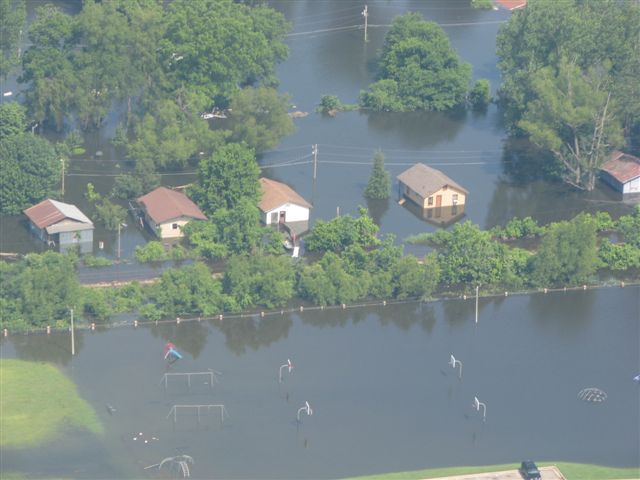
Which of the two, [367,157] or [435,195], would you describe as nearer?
[435,195]

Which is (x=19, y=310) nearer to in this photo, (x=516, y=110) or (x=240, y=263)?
(x=240, y=263)

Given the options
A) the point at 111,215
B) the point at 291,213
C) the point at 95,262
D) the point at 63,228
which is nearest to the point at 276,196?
the point at 291,213

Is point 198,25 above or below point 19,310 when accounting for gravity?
above

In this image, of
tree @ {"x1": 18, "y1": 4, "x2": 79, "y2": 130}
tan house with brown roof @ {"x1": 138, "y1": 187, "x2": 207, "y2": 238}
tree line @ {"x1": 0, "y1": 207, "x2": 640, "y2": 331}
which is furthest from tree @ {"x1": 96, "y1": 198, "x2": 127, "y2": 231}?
tree @ {"x1": 18, "y1": 4, "x2": 79, "y2": 130}

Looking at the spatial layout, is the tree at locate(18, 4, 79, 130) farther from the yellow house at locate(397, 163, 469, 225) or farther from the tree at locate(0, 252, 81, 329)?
the tree at locate(0, 252, 81, 329)

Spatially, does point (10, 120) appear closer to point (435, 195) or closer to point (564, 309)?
point (435, 195)

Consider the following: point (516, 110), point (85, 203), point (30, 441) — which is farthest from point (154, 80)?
point (30, 441)
